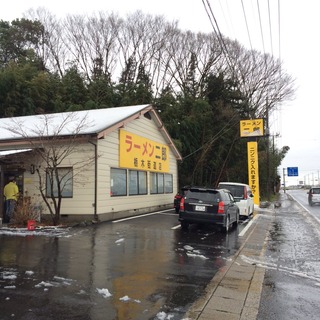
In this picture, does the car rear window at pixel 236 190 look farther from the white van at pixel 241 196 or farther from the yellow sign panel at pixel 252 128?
the yellow sign panel at pixel 252 128

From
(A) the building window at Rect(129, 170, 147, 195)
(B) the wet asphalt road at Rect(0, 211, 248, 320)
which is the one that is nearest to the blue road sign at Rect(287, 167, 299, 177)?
(A) the building window at Rect(129, 170, 147, 195)

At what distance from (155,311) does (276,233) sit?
944 cm

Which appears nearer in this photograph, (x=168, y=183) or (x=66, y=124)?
(x=66, y=124)

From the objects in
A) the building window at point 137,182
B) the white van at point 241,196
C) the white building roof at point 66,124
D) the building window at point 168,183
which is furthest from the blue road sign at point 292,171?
the white building roof at point 66,124

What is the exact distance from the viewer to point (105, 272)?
267 inches

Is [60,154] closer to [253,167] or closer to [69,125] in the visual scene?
[69,125]

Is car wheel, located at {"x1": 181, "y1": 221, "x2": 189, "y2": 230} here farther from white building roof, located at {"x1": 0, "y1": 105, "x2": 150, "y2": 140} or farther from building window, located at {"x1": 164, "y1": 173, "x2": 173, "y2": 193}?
building window, located at {"x1": 164, "y1": 173, "x2": 173, "y2": 193}

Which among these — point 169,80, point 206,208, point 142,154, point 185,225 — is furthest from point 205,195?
point 169,80

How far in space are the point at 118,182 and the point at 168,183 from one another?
7609 millimetres

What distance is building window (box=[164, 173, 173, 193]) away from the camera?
23.4m

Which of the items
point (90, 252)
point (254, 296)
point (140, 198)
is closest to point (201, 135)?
point (140, 198)

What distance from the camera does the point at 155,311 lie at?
4797mm

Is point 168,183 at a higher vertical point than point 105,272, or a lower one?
higher

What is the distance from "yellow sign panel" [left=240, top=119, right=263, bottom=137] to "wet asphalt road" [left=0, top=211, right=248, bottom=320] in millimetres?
16510
